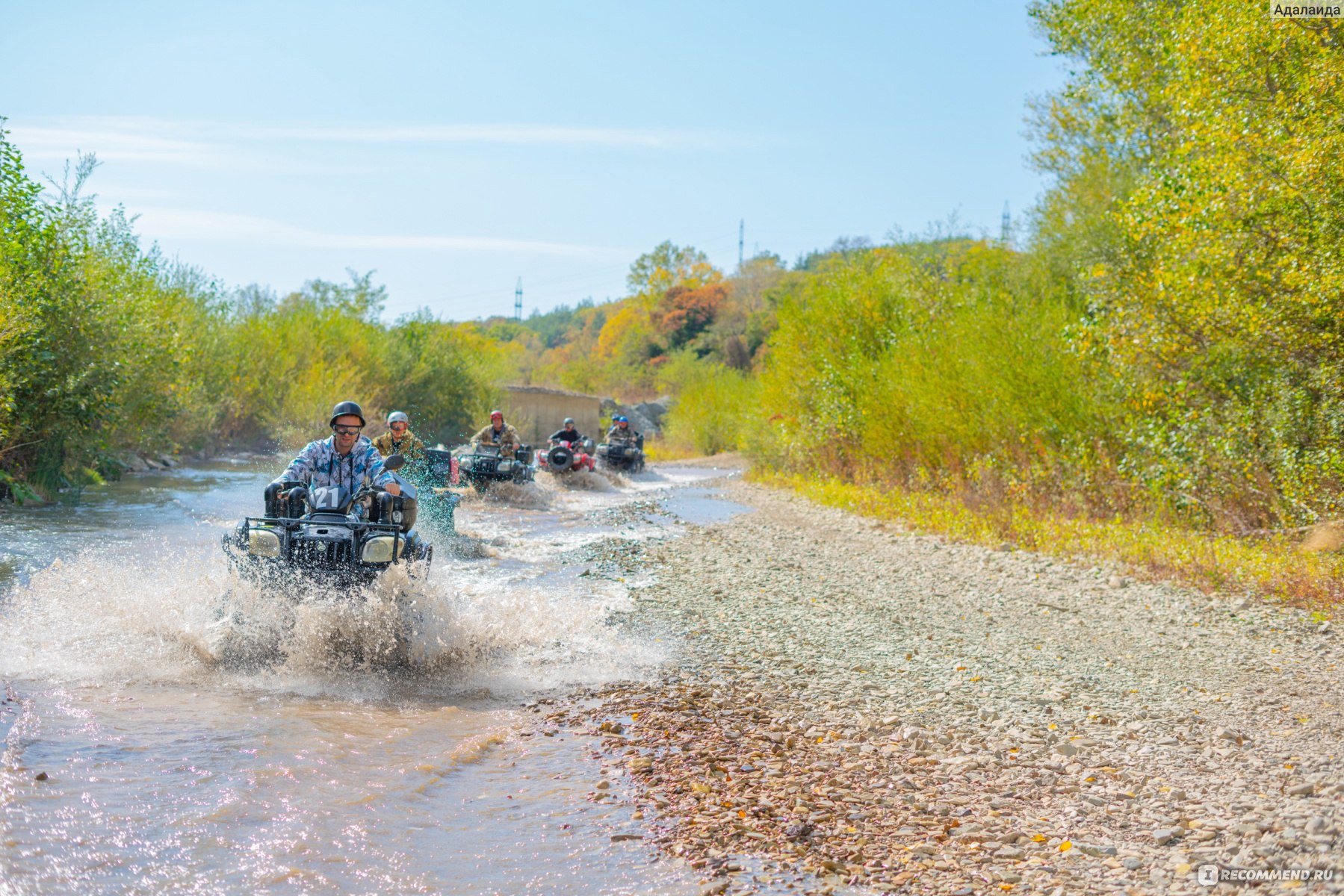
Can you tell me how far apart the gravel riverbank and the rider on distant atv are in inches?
92.0

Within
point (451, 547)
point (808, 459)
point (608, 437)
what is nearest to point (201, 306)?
point (608, 437)

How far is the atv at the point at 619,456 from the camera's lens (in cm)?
2866

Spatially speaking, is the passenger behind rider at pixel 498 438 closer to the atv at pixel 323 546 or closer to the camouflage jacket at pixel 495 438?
the camouflage jacket at pixel 495 438

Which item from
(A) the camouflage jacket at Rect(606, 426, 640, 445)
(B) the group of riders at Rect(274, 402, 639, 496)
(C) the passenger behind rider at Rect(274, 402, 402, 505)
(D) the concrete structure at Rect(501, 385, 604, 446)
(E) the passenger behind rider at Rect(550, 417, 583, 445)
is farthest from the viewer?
(D) the concrete structure at Rect(501, 385, 604, 446)

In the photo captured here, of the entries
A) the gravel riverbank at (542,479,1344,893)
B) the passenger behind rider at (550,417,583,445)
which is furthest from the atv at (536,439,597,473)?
the gravel riverbank at (542,479,1344,893)

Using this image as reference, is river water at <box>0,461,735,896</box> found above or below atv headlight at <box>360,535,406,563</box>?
below

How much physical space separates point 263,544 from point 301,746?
153 cm

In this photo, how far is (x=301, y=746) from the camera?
527 centimetres

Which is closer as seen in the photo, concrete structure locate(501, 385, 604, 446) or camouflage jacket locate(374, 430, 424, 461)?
camouflage jacket locate(374, 430, 424, 461)

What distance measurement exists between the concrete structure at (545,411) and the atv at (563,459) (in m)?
25.8

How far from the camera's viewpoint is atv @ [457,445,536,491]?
18500mm

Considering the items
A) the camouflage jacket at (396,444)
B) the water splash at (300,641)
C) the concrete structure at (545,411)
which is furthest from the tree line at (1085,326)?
the concrete structure at (545,411)

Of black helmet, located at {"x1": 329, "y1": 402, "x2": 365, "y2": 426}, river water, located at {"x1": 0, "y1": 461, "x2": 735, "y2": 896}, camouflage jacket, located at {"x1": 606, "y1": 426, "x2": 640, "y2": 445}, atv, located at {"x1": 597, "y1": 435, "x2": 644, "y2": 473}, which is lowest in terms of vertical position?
river water, located at {"x1": 0, "y1": 461, "x2": 735, "y2": 896}

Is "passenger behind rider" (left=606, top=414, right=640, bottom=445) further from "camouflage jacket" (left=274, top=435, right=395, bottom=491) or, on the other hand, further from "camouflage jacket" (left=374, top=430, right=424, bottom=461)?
"camouflage jacket" (left=274, top=435, right=395, bottom=491)
